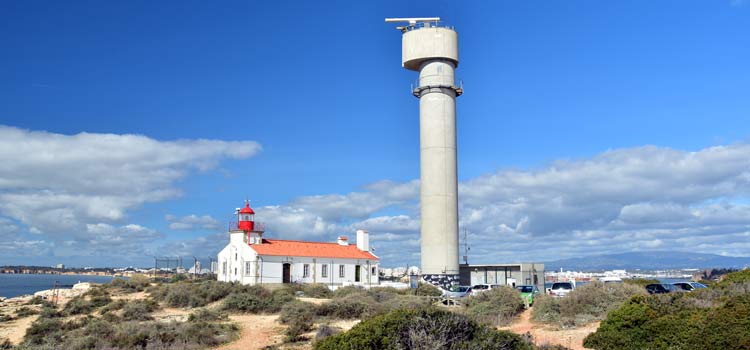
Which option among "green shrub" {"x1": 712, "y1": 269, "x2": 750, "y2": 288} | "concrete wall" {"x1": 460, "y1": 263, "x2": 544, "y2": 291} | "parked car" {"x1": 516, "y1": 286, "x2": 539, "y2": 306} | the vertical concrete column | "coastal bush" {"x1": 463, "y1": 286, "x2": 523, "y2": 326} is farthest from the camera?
"concrete wall" {"x1": 460, "y1": 263, "x2": 544, "y2": 291}

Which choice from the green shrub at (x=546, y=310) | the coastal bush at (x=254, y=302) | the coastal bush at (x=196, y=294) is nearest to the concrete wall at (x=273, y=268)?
the coastal bush at (x=196, y=294)

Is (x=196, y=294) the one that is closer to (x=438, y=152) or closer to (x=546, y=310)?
(x=438, y=152)

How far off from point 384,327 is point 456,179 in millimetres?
32074

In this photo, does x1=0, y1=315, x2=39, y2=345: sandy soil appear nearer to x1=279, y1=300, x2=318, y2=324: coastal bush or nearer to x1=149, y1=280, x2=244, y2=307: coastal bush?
x1=149, y1=280, x2=244, y2=307: coastal bush

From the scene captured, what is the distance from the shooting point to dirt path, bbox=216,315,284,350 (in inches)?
882

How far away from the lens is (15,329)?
29.0m

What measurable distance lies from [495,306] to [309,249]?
20.2 metres

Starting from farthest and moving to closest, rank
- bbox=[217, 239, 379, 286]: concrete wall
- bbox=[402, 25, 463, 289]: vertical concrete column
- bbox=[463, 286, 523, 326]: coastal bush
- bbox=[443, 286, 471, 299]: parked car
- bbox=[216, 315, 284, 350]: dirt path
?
bbox=[402, 25, 463, 289]: vertical concrete column
bbox=[217, 239, 379, 286]: concrete wall
bbox=[443, 286, 471, 299]: parked car
bbox=[463, 286, 523, 326]: coastal bush
bbox=[216, 315, 284, 350]: dirt path

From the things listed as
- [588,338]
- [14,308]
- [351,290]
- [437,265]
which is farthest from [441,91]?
[14,308]

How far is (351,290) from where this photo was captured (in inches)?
1592

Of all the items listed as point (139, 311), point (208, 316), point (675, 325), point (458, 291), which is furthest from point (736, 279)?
point (139, 311)

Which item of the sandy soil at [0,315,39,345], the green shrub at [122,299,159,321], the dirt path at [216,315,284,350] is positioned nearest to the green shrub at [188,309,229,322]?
the dirt path at [216,315,284,350]

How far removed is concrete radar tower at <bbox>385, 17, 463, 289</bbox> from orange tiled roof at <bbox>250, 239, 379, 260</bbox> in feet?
21.0

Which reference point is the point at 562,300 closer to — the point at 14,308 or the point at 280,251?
the point at 280,251
